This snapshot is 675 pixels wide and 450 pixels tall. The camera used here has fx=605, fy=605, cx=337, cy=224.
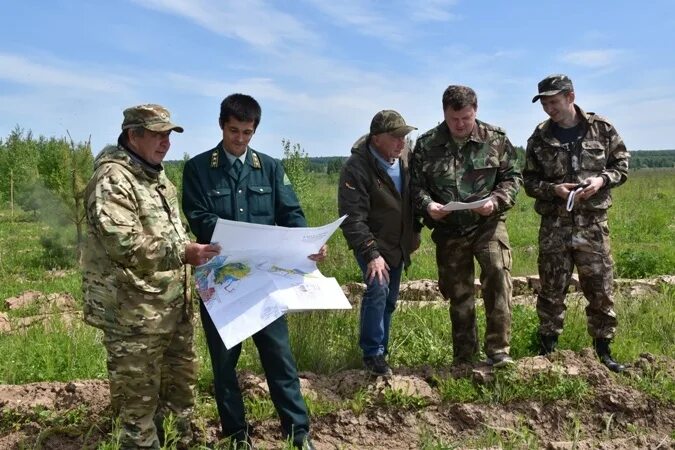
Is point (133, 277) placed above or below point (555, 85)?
below

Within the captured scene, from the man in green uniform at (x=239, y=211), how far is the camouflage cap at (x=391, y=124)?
853 mm

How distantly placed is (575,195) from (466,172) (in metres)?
0.83

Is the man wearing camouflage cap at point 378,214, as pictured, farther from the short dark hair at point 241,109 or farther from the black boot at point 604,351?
the black boot at point 604,351

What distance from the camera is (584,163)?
4402 millimetres

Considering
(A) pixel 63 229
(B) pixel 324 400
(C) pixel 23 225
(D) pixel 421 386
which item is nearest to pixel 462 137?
(D) pixel 421 386

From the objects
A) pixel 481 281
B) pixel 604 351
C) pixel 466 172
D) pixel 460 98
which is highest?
pixel 460 98

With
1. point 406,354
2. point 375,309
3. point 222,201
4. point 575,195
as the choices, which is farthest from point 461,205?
point 406,354

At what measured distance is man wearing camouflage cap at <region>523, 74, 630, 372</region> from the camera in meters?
4.38

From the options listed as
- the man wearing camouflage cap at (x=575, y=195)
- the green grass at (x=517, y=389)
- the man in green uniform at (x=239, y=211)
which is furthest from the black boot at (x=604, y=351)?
the man in green uniform at (x=239, y=211)

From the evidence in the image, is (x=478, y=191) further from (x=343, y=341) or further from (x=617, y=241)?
(x=617, y=241)

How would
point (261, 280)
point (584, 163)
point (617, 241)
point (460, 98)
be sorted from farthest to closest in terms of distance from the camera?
point (617, 241), point (584, 163), point (460, 98), point (261, 280)

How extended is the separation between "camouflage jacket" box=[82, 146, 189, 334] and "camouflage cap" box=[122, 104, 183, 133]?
0.57ft

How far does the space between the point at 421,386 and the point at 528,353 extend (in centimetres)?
119

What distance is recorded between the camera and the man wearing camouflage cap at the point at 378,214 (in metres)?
3.95
